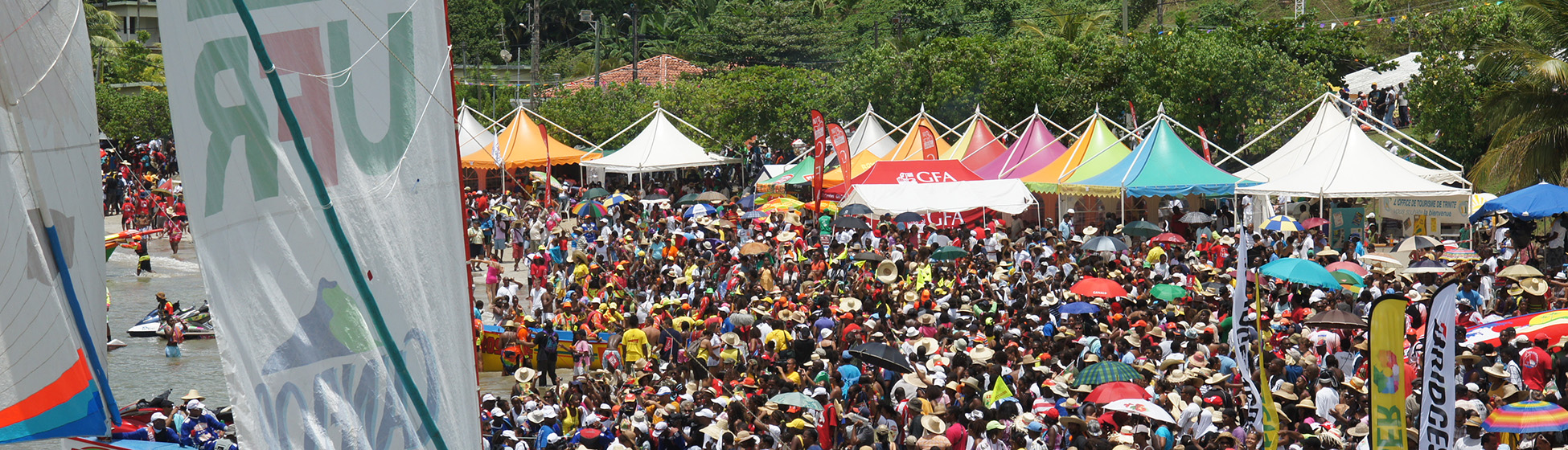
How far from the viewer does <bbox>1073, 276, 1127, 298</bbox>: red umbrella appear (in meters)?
17.7

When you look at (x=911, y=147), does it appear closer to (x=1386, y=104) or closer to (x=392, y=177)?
(x=1386, y=104)

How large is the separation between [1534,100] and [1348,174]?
3.33 m

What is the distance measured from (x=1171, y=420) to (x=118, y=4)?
82205 millimetres

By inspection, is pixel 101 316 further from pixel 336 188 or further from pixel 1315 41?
pixel 1315 41

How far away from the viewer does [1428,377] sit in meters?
9.40

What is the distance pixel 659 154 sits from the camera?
39.5 meters

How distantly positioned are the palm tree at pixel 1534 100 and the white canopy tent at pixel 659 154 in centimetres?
2007

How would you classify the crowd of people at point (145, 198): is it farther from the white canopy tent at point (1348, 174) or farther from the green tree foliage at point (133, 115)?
the white canopy tent at point (1348, 174)

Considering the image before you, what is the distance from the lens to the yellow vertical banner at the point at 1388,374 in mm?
9500

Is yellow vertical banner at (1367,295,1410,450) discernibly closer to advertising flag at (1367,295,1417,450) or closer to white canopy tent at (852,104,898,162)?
advertising flag at (1367,295,1417,450)

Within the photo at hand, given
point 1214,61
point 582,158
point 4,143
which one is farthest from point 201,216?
point 582,158

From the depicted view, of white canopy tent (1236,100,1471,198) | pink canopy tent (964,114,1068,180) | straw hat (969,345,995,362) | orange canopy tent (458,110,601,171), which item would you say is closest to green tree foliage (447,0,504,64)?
orange canopy tent (458,110,601,171)

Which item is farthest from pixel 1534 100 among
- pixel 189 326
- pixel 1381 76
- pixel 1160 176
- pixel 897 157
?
pixel 189 326

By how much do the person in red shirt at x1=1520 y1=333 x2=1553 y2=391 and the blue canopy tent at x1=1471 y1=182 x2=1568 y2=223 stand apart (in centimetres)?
903
